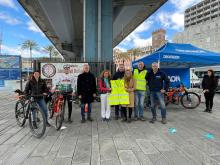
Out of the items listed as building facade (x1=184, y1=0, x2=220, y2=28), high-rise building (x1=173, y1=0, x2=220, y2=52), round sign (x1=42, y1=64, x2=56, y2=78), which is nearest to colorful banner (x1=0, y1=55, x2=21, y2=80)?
round sign (x1=42, y1=64, x2=56, y2=78)

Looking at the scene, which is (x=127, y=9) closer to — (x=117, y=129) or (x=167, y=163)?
(x=117, y=129)

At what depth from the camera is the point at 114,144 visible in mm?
4082

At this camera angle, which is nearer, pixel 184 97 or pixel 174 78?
pixel 184 97

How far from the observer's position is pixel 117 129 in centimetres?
519

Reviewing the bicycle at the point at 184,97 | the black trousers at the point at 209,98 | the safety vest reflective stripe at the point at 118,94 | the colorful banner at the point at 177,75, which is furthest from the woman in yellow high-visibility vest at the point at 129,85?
the colorful banner at the point at 177,75

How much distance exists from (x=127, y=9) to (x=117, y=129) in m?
11.9

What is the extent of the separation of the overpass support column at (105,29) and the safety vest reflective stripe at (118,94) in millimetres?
5075

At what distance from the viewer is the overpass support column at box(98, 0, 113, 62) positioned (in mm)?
10680

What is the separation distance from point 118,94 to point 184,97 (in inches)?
149

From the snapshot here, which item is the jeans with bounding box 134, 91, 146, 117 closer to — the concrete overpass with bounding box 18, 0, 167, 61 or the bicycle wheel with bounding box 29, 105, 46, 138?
the bicycle wheel with bounding box 29, 105, 46, 138

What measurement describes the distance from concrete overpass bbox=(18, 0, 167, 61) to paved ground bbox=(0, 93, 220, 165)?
5.37m

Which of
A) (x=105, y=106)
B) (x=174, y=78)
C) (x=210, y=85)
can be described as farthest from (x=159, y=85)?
(x=174, y=78)

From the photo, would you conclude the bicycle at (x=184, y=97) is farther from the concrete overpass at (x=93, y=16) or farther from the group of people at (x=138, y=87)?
the concrete overpass at (x=93, y=16)

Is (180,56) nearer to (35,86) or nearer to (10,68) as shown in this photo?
(35,86)
